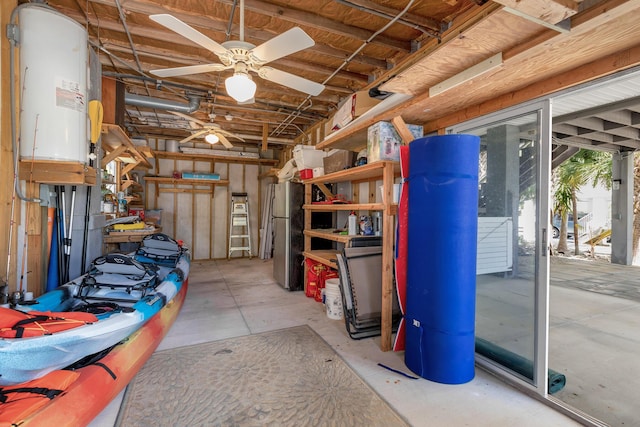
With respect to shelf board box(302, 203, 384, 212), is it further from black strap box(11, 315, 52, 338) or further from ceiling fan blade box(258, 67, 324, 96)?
black strap box(11, 315, 52, 338)

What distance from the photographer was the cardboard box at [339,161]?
330cm

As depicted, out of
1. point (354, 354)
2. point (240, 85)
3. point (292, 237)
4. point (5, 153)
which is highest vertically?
point (240, 85)

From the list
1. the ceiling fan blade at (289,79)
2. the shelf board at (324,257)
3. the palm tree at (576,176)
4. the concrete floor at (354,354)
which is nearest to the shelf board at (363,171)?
the ceiling fan blade at (289,79)

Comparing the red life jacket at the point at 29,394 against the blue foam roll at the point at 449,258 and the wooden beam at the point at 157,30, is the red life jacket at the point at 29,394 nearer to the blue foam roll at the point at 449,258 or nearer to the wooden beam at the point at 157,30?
the blue foam roll at the point at 449,258

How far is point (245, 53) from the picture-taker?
7.37 ft

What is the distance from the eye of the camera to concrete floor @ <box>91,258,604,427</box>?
1.74 meters

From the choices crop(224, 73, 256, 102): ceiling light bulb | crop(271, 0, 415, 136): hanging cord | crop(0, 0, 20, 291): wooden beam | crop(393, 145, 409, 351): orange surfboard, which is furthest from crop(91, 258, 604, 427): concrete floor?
crop(271, 0, 415, 136): hanging cord

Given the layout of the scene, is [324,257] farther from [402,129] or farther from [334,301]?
[402,129]

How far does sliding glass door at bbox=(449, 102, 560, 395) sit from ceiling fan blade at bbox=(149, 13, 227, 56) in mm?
2076

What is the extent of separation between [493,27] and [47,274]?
3.72 metres

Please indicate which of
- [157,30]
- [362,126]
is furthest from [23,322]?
[362,126]

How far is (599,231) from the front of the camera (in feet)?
31.4

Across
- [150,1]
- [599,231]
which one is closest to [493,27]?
[150,1]

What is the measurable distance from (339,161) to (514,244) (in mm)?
1914
